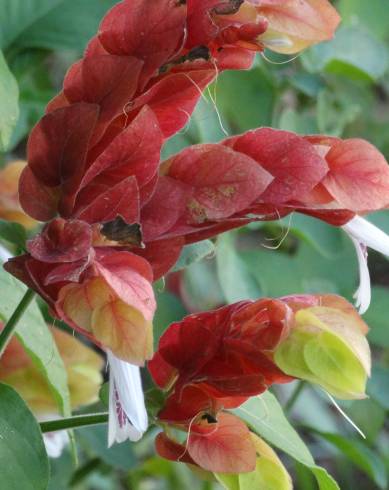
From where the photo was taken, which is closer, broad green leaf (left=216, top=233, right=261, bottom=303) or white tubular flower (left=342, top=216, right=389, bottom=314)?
white tubular flower (left=342, top=216, right=389, bottom=314)

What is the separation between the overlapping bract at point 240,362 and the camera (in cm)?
44

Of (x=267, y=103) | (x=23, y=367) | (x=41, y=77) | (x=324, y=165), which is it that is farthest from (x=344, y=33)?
(x=324, y=165)

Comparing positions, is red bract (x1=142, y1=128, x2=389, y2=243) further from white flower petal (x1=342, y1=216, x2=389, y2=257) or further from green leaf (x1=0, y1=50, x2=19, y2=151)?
green leaf (x1=0, y1=50, x2=19, y2=151)

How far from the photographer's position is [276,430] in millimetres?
572

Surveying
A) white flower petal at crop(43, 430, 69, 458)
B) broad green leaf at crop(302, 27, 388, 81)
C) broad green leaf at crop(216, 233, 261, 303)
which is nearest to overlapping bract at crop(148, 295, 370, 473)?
white flower petal at crop(43, 430, 69, 458)

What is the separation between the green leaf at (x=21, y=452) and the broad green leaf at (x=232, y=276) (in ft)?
1.31

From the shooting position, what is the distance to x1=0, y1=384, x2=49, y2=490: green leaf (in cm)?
51

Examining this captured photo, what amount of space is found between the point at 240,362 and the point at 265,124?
71cm

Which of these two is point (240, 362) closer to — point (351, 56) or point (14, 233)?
point (14, 233)

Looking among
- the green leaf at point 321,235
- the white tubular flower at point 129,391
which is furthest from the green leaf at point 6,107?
the green leaf at point 321,235

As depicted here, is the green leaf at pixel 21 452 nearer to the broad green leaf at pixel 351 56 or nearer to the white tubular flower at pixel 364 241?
the white tubular flower at pixel 364 241

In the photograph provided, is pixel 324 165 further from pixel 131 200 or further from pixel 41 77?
pixel 41 77

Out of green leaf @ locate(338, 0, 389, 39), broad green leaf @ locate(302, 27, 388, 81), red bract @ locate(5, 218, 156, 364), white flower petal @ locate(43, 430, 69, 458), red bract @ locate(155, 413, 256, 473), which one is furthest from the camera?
green leaf @ locate(338, 0, 389, 39)

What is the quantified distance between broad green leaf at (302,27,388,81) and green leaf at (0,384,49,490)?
707 mm
